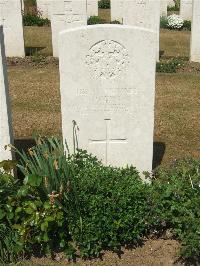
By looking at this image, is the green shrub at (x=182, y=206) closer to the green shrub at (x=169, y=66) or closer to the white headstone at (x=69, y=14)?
the green shrub at (x=169, y=66)

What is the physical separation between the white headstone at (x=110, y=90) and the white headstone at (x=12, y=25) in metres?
7.73

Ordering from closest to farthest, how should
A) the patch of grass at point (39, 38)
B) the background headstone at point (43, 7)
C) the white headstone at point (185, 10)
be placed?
the patch of grass at point (39, 38) < the white headstone at point (185, 10) < the background headstone at point (43, 7)

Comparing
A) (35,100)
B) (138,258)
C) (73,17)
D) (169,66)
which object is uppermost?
(73,17)

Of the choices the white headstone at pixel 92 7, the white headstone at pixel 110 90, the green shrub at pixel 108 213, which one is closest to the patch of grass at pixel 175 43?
the white headstone at pixel 92 7

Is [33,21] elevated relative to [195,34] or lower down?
elevated

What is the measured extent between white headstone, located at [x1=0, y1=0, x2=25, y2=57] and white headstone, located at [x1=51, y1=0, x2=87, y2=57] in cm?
107

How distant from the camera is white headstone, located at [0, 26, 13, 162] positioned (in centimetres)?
462

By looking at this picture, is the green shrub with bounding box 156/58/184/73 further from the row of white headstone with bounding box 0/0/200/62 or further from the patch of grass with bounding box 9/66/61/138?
the patch of grass with bounding box 9/66/61/138

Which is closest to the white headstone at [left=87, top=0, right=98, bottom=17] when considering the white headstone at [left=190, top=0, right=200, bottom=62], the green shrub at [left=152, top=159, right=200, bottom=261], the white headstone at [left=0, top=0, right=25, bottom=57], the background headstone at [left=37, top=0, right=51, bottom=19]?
the background headstone at [left=37, top=0, right=51, bottom=19]

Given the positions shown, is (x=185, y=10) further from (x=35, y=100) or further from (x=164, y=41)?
→ (x=35, y=100)

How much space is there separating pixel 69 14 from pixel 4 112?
23.1ft

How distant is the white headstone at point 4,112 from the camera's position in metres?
Answer: 4.62

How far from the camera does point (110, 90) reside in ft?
15.8

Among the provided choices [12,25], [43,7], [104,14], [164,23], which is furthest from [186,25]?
[12,25]
